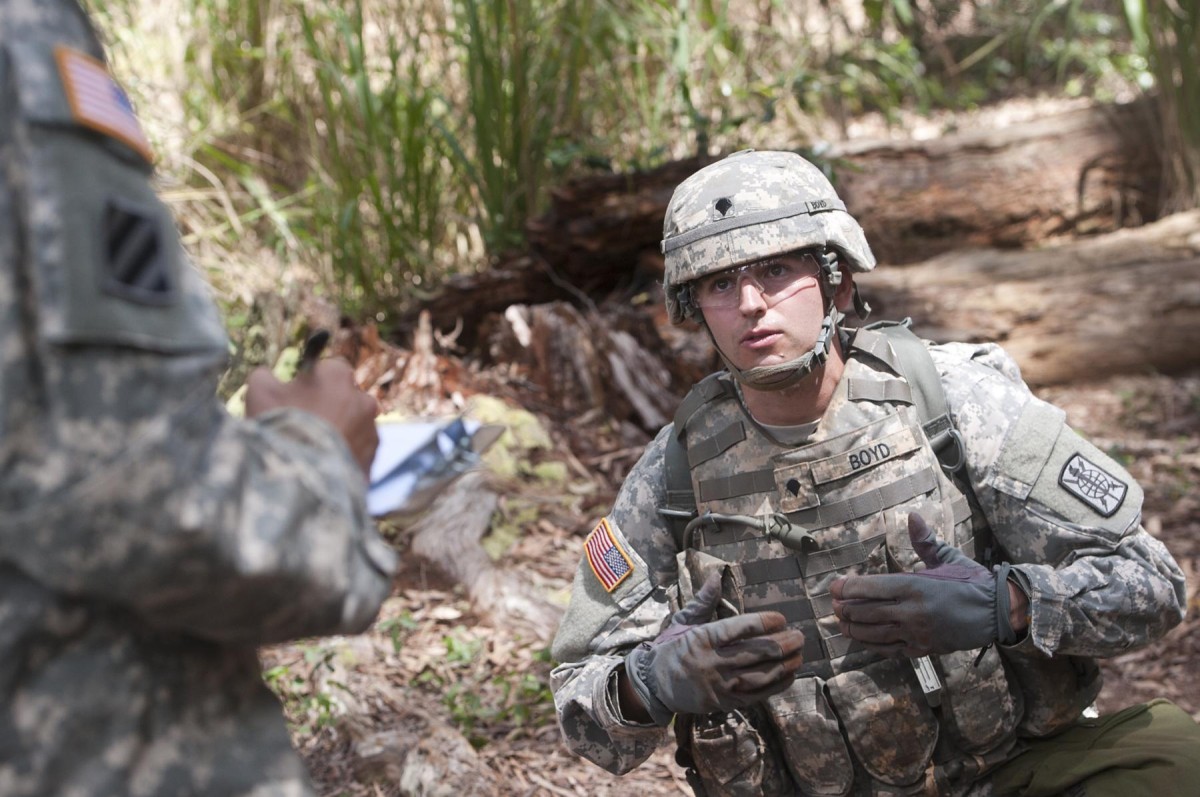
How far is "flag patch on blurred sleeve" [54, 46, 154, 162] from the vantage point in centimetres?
124

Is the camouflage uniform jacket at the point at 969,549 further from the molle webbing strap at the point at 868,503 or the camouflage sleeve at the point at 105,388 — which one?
the camouflage sleeve at the point at 105,388

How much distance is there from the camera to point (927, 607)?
7.62 ft

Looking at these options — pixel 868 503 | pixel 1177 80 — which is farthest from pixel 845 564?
pixel 1177 80

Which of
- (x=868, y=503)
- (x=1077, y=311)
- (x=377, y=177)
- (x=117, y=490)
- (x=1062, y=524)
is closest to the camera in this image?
(x=117, y=490)

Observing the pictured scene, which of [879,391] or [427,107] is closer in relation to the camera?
[879,391]

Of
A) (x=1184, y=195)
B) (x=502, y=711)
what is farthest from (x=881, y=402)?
(x=1184, y=195)

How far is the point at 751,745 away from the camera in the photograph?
2.59 meters

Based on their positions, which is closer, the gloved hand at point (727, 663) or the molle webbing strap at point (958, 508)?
the gloved hand at point (727, 663)

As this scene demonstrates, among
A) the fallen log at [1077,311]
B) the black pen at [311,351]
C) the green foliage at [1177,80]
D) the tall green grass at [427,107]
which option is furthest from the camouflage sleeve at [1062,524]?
the green foliage at [1177,80]

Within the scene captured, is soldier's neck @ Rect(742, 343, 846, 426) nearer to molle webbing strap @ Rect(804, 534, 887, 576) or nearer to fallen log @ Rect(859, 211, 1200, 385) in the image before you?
molle webbing strap @ Rect(804, 534, 887, 576)

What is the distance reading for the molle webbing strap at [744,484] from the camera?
267 cm

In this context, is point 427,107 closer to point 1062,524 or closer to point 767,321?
point 767,321

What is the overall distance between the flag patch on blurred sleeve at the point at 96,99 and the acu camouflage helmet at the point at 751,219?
60.5 inches

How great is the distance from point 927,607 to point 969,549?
1.18ft
